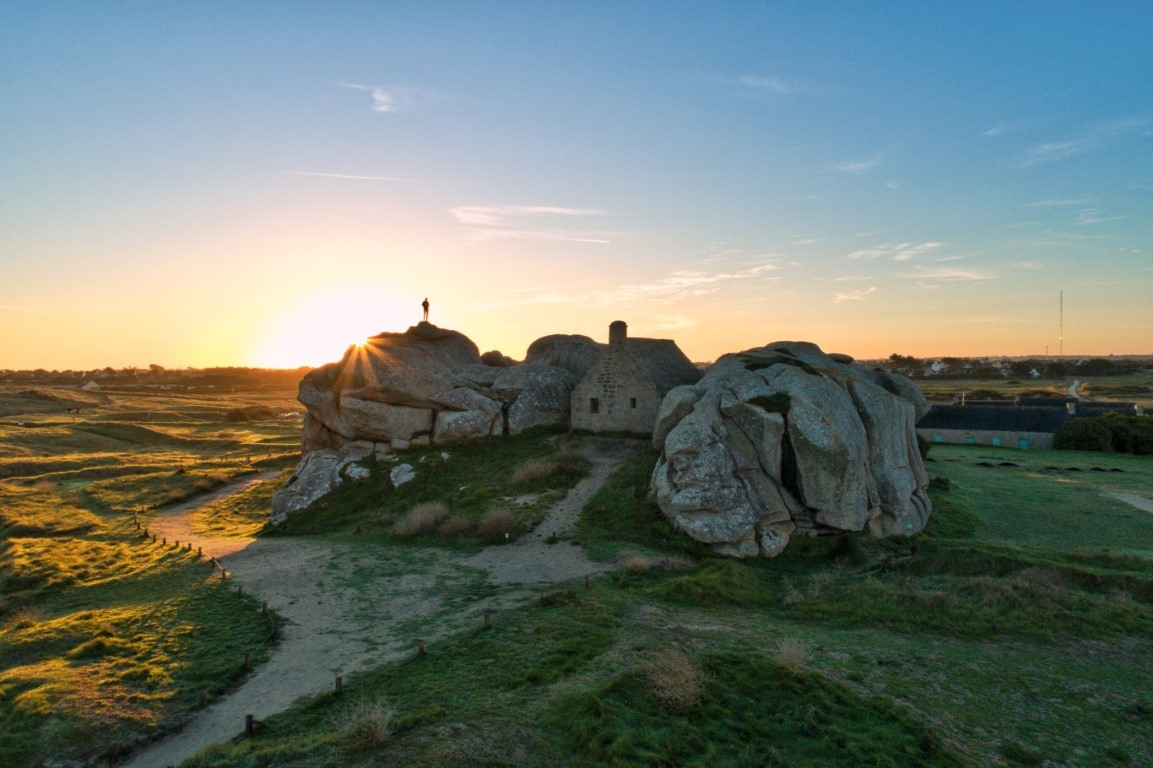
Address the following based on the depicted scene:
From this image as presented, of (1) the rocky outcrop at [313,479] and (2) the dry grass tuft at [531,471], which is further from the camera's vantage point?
(1) the rocky outcrop at [313,479]

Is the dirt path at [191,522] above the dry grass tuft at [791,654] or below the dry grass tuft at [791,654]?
below

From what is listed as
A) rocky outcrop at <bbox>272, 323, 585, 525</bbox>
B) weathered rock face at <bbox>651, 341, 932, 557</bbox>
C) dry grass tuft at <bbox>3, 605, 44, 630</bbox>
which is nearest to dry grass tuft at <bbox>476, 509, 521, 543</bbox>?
weathered rock face at <bbox>651, 341, 932, 557</bbox>

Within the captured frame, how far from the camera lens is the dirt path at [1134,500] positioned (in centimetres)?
2699

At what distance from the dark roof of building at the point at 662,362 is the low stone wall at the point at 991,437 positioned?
28580mm

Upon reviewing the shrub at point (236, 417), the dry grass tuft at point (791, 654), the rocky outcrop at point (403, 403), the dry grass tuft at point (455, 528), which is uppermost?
the rocky outcrop at point (403, 403)

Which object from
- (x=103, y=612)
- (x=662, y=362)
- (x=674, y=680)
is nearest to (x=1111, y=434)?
(x=662, y=362)

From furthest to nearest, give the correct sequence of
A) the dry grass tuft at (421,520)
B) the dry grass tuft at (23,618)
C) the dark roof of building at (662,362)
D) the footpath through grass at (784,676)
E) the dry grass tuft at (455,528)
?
the dark roof of building at (662,362), the dry grass tuft at (421,520), the dry grass tuft at (455,528), the dry grass tuft at (23,618), the footpath through grass at (784,676)

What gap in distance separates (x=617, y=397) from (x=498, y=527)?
13157 millimetres

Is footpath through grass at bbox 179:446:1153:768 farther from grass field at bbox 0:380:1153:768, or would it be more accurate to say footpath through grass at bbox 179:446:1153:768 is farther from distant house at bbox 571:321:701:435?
distant house at bbox 571:321:701:435

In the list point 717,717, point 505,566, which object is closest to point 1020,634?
point 717,717

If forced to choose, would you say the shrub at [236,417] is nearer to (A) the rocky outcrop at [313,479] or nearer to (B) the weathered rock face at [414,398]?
(B) the weathered rock face at [414,398]

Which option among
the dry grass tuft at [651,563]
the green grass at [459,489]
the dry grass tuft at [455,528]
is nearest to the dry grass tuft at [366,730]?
the dry grass tuft at [651,563]

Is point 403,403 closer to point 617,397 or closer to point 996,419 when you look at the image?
point 617,397

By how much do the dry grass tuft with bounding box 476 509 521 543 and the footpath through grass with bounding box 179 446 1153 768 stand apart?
5473 millimetres
